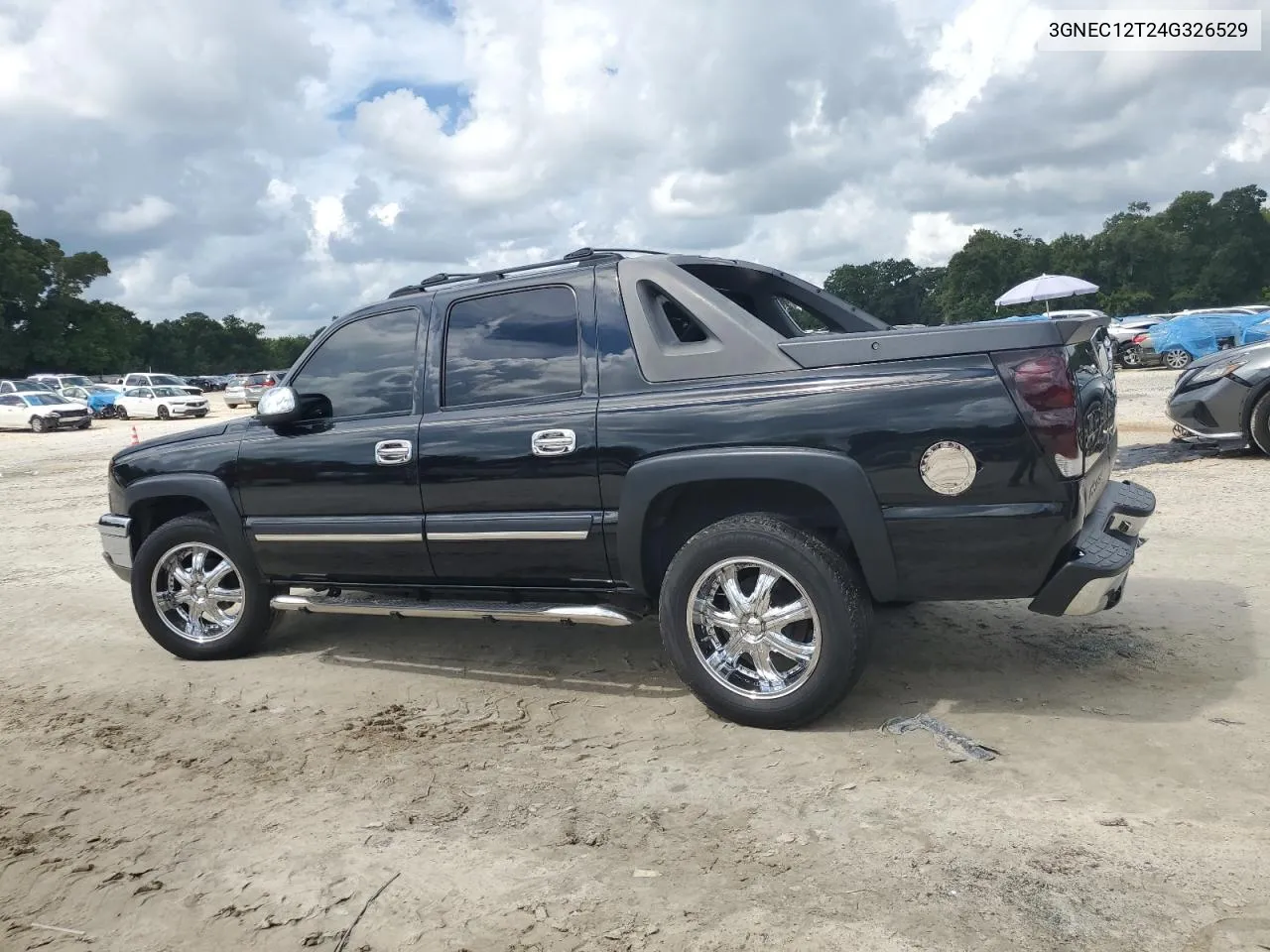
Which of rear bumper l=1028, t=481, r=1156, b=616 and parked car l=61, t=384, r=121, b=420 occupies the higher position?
parked car l=61, t=384, r=121, b=420

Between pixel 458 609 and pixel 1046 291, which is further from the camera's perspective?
pixel 1046 291

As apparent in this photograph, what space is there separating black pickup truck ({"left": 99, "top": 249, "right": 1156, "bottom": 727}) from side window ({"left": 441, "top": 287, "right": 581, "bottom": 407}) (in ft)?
0.04

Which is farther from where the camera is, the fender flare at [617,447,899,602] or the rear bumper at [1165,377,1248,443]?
the rear bumper at [1165,377,1248,443]

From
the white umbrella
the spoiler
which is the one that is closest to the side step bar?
the spoiler

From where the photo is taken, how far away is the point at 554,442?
4.05 meters

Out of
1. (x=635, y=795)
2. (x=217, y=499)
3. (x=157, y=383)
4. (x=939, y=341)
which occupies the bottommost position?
(x=635, y=795)

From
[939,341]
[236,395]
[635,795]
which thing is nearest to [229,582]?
[635,795]

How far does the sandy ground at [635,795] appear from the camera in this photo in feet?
8.47

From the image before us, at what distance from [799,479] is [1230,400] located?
761 centimetres

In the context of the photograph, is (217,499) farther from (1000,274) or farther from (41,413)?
(1000,274)

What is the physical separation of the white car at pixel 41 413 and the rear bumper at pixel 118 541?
94.7 feet

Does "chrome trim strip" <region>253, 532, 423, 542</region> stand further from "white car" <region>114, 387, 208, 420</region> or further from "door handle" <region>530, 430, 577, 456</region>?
"white car" <region>114, 387, 208, 420</region>

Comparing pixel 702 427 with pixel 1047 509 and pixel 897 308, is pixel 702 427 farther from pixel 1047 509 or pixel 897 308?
pixel 897 308

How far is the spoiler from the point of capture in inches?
130
